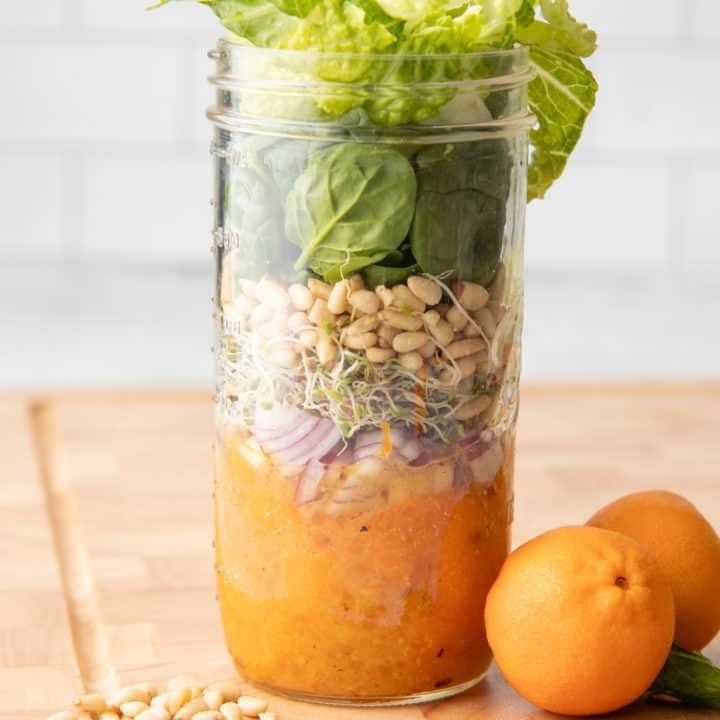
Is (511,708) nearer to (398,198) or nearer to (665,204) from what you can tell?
(398,198)

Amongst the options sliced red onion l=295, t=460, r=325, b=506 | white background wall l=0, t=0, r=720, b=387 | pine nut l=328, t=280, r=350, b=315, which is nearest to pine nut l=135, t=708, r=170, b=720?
sliced red onion l=295, t=460, r=325, b=506

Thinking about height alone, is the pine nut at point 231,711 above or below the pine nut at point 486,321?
below

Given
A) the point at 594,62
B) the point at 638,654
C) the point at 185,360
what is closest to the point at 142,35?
the point at 185,360

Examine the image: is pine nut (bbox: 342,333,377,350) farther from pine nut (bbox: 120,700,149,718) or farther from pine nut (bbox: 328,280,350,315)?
pine nut (bbox: 120,700,149,718)

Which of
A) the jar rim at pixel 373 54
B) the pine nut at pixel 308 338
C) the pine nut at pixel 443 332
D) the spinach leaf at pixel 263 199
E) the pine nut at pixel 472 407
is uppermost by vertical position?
the jar rim at pixel 373 54

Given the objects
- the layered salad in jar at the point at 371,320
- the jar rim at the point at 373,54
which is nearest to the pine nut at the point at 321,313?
the layered salad in jar at the point at 371,320

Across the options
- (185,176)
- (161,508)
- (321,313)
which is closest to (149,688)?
(321,313)

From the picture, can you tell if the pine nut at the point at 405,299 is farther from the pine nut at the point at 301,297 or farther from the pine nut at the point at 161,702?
the pine nut at the point at 161,702

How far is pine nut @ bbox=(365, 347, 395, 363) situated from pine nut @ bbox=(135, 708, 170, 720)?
221 millimetres

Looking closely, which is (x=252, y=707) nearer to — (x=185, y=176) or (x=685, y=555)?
(x=685, y=555)

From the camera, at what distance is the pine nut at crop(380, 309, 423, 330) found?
2.51 feet

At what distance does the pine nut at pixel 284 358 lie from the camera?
2.58 feet

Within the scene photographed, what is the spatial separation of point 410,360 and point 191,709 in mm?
224

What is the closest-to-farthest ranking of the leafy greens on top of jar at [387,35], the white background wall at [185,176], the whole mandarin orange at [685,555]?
1. the leafy greens on top of jar at [387,35]
2. the whole mandarin orange at [685,555]
3. the white background wall at [185,176]
